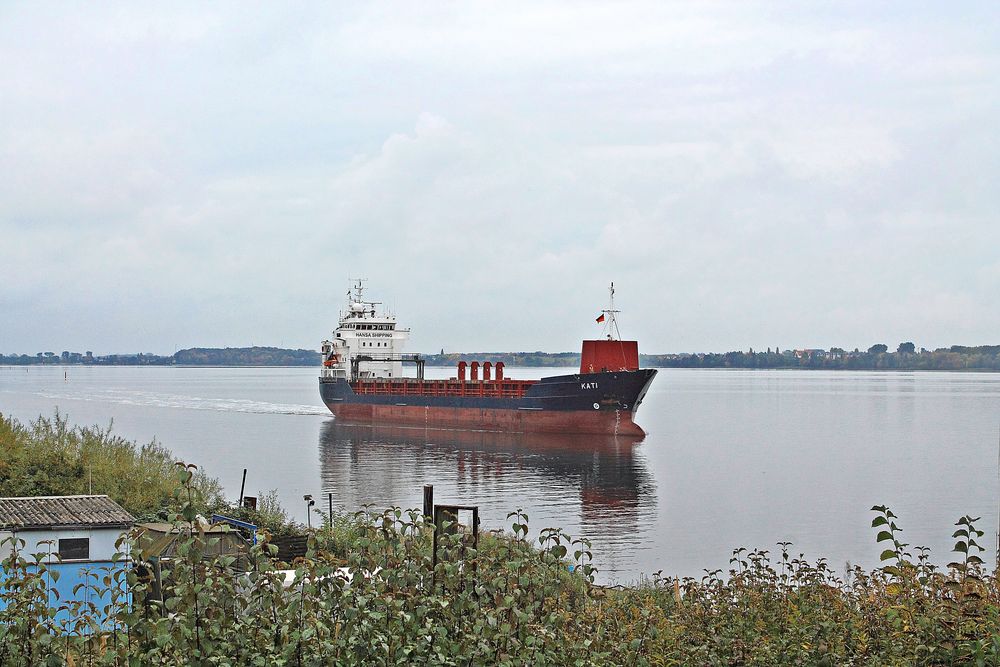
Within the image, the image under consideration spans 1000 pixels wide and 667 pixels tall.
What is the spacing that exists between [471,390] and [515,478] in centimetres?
1789

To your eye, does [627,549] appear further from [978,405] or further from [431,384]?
[978,405]

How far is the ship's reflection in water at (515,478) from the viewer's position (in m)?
27.2

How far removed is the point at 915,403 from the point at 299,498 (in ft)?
281

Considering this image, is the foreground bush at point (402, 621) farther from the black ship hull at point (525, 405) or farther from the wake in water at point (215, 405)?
the wake in water at point (215, 405)

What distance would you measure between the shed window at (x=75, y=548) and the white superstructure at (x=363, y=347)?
4922 centimetres

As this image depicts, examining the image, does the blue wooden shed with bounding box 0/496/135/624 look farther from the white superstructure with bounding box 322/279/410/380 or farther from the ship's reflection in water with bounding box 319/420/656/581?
the white superstructure with bounding box 322/279/410/380

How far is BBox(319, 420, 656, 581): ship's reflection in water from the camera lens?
2725cm

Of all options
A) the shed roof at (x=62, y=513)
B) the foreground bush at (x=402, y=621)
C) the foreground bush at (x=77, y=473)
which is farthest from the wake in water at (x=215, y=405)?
the foreground bush at (x=402, y=621)

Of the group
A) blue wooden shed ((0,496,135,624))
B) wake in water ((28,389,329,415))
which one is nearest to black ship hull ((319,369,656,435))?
wake in water ((28,389,329,415))

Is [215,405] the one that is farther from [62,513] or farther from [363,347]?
[62,513]

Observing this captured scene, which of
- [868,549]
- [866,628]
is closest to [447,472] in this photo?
[868,549]

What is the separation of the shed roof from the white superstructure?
4832 centimetres

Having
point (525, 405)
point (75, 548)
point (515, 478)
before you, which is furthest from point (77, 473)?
point (525, 405)

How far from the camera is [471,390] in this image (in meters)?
53.8
